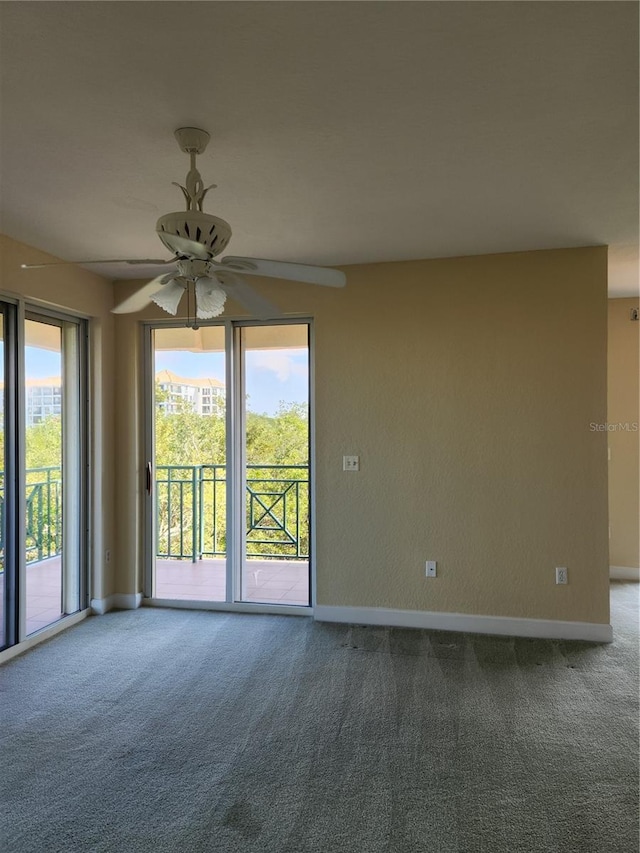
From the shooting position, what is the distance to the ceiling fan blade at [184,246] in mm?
1716

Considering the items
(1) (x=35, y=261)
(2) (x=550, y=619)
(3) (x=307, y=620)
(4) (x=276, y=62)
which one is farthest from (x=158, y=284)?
(2) (x=550, y=619)

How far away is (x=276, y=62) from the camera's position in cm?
164

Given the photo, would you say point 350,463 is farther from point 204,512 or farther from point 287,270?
point 287,270

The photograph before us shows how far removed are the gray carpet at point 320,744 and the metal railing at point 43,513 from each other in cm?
64

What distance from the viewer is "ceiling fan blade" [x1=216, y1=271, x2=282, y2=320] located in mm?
2066

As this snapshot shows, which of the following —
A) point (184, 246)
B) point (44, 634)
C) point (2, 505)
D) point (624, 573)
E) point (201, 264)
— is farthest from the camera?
point (624, 573)

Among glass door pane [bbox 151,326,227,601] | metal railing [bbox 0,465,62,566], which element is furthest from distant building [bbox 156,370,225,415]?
metal railing [bbox 0,465,62,566]

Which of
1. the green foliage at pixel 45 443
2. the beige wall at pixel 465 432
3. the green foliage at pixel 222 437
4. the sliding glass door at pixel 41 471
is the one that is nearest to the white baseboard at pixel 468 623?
the beige wall at pixel 465 432

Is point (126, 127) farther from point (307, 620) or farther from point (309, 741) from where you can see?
point (307, 620)

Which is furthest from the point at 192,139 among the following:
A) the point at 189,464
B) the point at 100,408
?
the point at 189,464

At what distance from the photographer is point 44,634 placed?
357cm

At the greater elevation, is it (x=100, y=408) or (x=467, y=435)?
(x=100, y=408)

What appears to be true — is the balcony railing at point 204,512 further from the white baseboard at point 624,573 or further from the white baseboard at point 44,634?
the white baseboard at point 624,573

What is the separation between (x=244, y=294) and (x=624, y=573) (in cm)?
454
